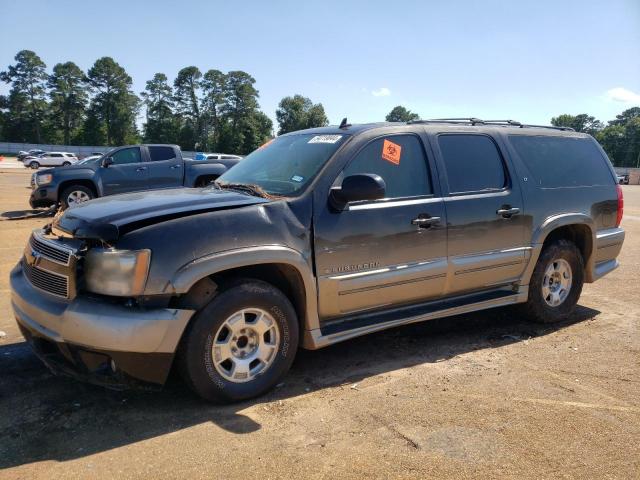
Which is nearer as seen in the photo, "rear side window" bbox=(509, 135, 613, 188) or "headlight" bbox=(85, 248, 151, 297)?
"headlight" bbox=(85, 248, 151, 297)

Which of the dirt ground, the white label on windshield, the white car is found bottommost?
the dirt ground

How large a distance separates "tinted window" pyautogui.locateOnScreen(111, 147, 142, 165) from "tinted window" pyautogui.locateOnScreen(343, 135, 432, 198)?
10090mm

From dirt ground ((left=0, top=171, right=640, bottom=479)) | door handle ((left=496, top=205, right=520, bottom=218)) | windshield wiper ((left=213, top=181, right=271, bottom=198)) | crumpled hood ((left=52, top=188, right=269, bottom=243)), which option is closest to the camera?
dirt ground ((left=0, top=171, right=640, bottom=479))

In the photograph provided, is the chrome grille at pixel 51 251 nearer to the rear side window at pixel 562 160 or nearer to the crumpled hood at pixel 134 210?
the crumpled hood at pixel 134 210

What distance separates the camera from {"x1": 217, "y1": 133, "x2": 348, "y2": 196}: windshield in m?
3.81

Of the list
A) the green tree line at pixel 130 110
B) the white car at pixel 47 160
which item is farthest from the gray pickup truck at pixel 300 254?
the green tree line at pixel 130 110

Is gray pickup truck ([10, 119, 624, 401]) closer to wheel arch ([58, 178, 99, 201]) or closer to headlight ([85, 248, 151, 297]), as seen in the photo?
headlight ([85, 248, 151, 297])

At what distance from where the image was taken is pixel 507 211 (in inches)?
179

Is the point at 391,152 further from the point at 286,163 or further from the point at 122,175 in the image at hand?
the point at 122,175

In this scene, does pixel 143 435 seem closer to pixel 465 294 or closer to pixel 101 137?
pixel 465 294

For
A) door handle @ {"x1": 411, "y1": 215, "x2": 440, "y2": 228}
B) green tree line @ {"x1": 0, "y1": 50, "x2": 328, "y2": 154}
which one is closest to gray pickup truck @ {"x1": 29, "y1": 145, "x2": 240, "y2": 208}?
door handle @ {"x1": 411, "y1": 215, "x2": 440, "y2": 228}

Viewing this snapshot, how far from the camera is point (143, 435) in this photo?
2.95 metres

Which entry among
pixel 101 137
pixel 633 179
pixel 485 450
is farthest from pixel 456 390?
pixel 101 137

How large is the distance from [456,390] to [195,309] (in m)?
1.88
